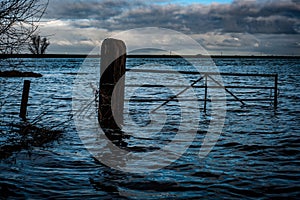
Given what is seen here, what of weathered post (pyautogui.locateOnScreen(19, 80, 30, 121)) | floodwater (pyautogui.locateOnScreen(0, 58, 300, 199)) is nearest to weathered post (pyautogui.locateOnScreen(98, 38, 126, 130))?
floodwater (pyautogui.locateOnScreen(0, 58, 300, 199))

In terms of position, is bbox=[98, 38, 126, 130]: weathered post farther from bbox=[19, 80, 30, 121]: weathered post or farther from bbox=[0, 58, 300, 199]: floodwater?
bbox=[19, 80, 30, 121]: weathered post

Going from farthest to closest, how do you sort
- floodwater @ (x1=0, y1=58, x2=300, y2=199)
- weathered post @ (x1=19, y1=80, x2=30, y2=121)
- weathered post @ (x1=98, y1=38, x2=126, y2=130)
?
1. weathered post @ (x1=19, y1=80, x2=30, y2=121)
2. weathered post @ (x1=98, y1=38, x2=126, y2=130)
3. floodwater @ (x1=0, y1=58, x2=300, y2=199)

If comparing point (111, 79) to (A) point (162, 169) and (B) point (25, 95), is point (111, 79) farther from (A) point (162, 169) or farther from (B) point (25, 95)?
(B) point (25, 95)

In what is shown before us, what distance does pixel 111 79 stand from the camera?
23.3 feet

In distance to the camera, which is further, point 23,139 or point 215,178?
point 23,139

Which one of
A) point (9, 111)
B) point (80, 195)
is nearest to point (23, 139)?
point (80, 195)

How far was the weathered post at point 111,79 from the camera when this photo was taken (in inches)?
275

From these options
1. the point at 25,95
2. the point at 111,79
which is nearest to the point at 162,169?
the point at 111,79

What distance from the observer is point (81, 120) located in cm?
1063

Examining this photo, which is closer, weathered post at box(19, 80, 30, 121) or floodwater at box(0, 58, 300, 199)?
floodwater at box(0, 58, 300, 199)

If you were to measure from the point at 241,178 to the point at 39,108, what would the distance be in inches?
389

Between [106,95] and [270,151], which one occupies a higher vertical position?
[106,95]

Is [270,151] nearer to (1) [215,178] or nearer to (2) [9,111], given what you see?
(1) [215,178]

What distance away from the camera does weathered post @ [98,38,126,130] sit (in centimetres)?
698
